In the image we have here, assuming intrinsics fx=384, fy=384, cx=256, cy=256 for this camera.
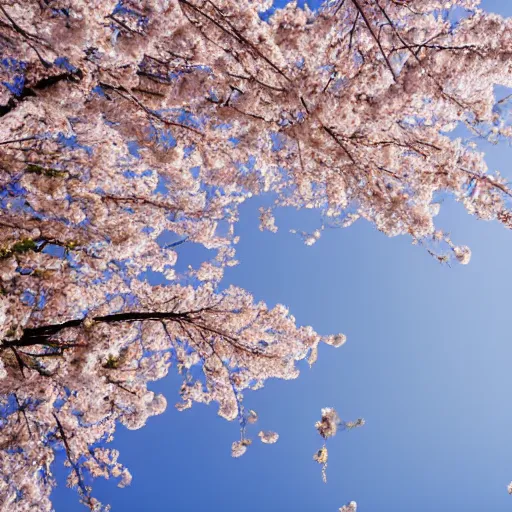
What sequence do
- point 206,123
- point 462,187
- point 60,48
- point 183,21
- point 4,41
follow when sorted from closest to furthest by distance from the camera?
point 60,48 → point 183,21 → point 4,41 → point 462,187 → point 206,123

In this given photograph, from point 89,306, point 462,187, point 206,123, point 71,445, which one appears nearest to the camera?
point 462,187

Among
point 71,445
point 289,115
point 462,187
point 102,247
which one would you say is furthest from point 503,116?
point 71,445

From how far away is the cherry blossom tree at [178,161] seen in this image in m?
4.15

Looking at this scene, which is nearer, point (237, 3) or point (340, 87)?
point (237, 3)

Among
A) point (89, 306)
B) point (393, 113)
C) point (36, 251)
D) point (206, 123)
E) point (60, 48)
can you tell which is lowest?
point (393, 113)

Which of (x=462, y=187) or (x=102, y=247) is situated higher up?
(x=102, y=247)

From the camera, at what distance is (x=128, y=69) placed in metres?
5.41

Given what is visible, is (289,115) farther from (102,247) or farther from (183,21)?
(102,247)

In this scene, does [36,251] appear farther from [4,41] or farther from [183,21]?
[183,21]

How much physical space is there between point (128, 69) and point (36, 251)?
3276mm

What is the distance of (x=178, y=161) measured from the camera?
22.0ft

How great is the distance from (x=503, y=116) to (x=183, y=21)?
3.88 meters

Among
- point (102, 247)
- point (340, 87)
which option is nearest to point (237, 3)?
point (340, 87)

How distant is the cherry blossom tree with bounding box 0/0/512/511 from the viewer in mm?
4148
